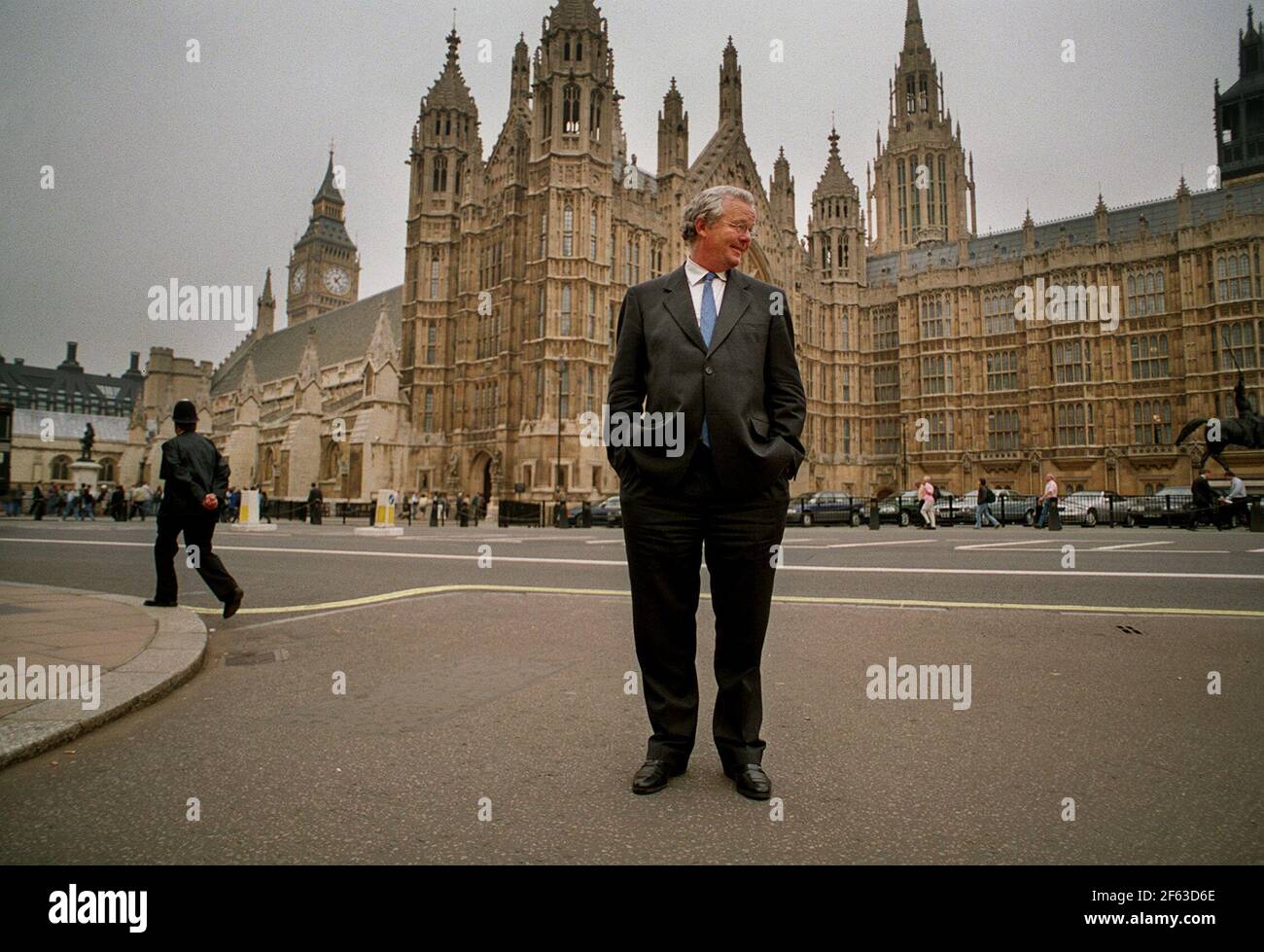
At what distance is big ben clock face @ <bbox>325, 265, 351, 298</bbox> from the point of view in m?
93.9

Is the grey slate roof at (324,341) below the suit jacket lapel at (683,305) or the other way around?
the other way around

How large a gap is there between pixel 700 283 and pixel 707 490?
0.82 metres

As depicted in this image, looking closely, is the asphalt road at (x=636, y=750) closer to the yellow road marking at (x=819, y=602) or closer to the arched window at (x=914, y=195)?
the yellow road marking at (x=819, y=602)

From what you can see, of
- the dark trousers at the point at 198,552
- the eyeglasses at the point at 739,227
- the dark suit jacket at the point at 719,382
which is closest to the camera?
the dark suit jacket at the point at 719,382

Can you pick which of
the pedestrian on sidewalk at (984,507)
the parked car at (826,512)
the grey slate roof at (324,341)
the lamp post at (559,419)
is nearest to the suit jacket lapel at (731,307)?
the pedestrian on sidewalk at (984,507)

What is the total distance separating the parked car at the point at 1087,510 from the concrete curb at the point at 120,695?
28708 mm

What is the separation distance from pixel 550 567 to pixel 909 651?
230 inches

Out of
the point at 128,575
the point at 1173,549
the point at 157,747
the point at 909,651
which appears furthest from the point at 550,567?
the point at 1173,549

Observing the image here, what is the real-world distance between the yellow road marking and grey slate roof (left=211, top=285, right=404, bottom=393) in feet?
152

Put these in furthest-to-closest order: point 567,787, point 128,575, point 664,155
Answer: point 664,155 → point 128,575 → point 567,787

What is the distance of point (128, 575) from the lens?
28.5 ft

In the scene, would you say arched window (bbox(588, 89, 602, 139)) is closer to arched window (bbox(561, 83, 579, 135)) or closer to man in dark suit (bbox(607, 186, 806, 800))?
arched window (bbox(561, 83, 579, 135))

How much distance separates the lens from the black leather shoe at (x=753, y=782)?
2.29 m
